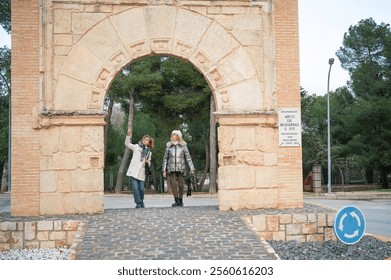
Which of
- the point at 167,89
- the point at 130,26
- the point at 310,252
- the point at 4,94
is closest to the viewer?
the point at 310,252

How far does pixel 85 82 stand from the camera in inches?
389

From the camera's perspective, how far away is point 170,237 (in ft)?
25.5

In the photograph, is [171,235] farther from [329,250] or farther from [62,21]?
[62,21]

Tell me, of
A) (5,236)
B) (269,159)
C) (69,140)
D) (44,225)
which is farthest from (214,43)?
(5,236)

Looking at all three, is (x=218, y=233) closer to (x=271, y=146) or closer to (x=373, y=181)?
(x=271, y=146)

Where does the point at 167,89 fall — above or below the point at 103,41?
above

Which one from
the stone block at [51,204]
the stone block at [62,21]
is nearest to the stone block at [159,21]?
the stone block at [62,21]

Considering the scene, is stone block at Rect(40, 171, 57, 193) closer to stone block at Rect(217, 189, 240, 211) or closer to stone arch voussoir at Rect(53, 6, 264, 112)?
stone arch voussoir at Rect(53, 6, 264, 112)

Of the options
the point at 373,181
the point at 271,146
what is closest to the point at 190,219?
the point at 271,146

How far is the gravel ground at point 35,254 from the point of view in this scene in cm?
805

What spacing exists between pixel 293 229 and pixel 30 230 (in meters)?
4.93

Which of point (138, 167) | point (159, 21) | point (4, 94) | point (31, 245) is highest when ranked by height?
point (4, 94)

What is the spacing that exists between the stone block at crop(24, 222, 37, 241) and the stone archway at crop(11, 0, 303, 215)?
93 cm

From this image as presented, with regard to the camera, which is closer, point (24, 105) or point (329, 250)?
point (329, 250)
